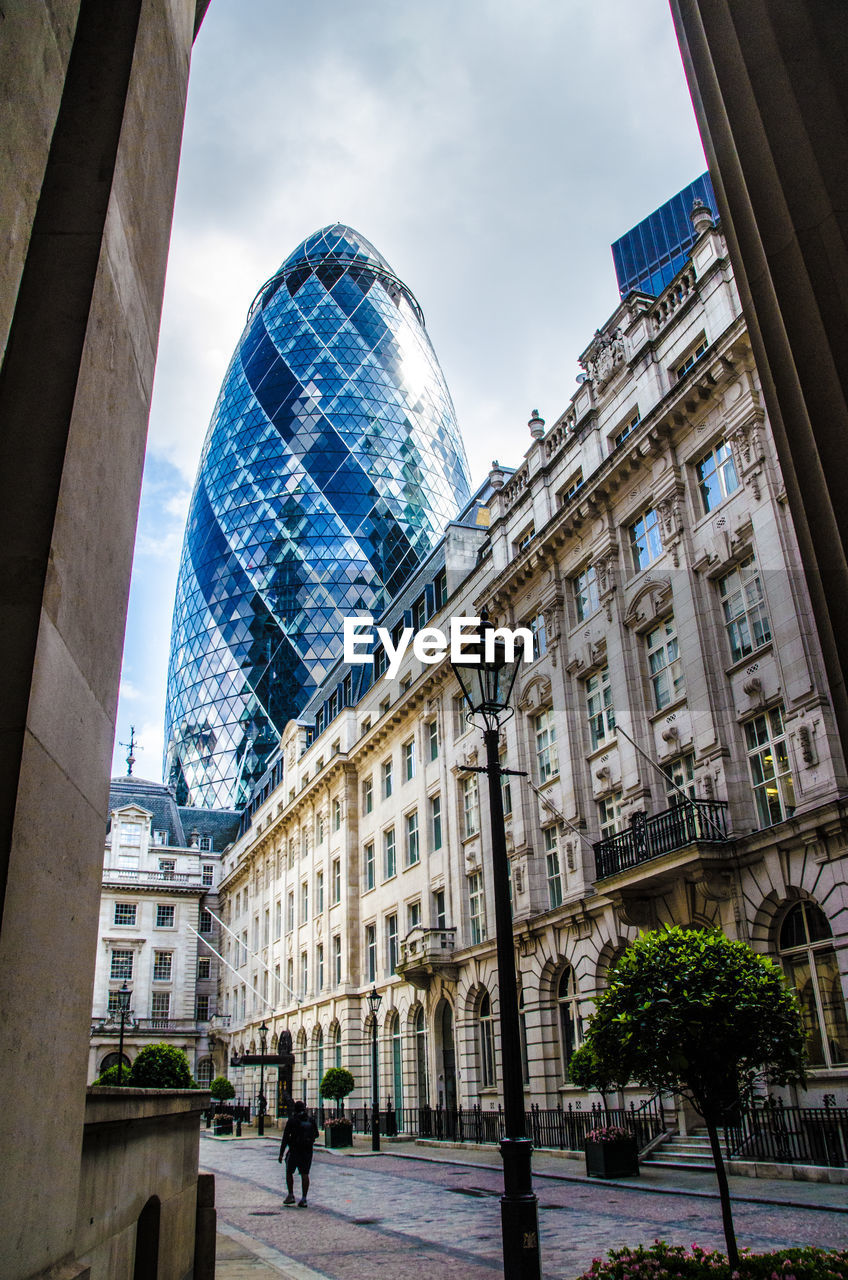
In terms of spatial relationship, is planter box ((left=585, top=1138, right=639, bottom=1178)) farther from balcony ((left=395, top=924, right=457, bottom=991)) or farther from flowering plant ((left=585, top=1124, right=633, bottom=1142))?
balcony ((left=395, top=924, right=457, bottom=991))

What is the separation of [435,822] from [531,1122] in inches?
569

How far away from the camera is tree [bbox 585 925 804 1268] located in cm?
973

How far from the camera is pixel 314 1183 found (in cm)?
2252

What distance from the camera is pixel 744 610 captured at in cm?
2364

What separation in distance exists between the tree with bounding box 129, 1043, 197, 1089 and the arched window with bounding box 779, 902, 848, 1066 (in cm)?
1407

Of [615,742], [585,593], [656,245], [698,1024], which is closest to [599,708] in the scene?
[615,742]

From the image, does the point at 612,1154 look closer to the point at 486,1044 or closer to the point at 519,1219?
the point at 519,1219

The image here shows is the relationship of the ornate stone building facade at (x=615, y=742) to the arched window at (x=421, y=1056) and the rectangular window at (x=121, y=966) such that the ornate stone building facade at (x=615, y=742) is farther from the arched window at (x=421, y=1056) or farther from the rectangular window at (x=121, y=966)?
the rectangular window at (x=121, y=966)

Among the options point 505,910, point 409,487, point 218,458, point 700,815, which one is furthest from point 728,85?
point 218,458

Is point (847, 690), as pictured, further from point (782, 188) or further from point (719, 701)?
point (719, 701)

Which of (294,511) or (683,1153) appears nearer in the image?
(683,1153)

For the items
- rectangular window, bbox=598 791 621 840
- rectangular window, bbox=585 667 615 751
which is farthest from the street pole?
rectangular window, bbox=585 667 615 751

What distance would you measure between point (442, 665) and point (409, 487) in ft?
265

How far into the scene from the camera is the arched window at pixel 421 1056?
1524 inches
